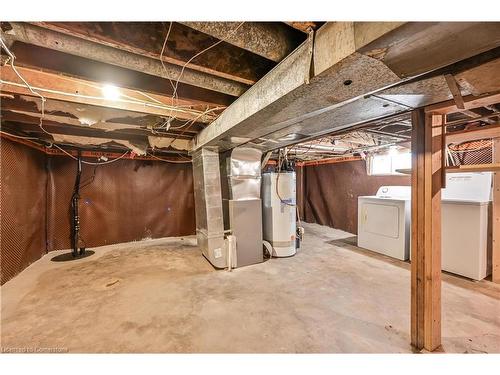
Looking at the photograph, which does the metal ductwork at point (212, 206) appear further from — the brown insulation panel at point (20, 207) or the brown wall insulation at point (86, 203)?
the brown insulation panel at point (20, 207)

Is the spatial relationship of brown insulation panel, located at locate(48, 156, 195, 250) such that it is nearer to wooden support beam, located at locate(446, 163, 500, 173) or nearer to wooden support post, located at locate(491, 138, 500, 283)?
wooden support beam, located at locate(446, 163, 500, 173)

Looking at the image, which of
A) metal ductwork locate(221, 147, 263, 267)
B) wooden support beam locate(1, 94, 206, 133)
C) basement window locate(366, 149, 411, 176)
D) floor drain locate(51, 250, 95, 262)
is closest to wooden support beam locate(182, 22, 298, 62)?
wooden support beam locate(1, 94, 206, 133)

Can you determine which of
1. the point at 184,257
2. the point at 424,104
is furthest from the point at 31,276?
the point at 424,104

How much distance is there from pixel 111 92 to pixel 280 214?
279 cm

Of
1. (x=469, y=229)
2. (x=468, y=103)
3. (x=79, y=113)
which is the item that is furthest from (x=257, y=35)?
(x=469, y=229)

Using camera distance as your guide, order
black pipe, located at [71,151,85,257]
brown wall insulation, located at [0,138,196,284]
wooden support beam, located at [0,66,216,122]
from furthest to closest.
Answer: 1. black pipe, located at [71,151,85,257]
2. brown wall insulation, located at [0,138,196,284]
3. wooden support beam, located at [0,66,216,122]

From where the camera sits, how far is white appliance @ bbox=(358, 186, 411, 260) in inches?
133

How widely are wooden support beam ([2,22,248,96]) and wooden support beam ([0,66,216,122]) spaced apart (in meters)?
0.40

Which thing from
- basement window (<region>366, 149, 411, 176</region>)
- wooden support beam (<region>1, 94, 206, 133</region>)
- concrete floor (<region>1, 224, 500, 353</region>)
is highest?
wooden support beam (<region>1, 94, 206, 133</region>)

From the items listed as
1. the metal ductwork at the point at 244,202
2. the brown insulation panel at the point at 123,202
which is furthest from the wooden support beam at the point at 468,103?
the brown insulation panel at the point at 123,202

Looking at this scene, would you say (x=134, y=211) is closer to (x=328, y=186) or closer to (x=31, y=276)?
(x=31, y=276)

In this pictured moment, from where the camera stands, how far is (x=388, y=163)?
461 cm

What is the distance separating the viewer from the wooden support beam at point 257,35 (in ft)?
3.39

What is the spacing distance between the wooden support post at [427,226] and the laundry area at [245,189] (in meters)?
0.01
